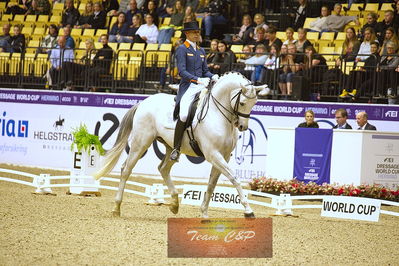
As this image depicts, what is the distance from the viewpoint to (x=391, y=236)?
1061 centimetres

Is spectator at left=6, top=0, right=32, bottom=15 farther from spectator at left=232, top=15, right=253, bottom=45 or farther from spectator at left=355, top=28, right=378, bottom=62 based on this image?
spectator at left=355, top=28, right=378, bottom=62

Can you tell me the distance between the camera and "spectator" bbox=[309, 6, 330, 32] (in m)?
19.7

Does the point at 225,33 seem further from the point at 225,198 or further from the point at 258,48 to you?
the point at 225,198

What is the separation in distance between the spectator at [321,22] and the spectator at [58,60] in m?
6.41

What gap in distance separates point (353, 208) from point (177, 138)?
10.4 ft

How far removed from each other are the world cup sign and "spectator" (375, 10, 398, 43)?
1115 centimetres

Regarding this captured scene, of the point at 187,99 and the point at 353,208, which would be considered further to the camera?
the point at 353,208

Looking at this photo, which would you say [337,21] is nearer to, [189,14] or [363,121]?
[189,14]

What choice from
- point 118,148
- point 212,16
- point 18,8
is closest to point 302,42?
point 212,16

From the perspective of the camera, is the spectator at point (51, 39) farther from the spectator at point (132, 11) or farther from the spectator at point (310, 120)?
the spectator at point (310, 120)

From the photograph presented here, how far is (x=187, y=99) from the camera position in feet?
37.2

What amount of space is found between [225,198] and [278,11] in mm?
10973

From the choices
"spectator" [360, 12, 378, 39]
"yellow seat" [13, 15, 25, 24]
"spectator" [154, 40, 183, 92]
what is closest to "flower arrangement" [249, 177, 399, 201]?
"spectator" [154, 40, 183, 92]

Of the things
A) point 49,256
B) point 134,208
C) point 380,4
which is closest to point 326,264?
point 49,256
